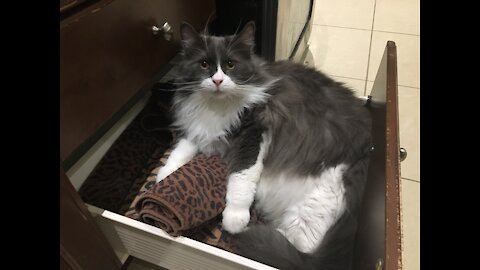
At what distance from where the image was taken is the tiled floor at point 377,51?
1498mm

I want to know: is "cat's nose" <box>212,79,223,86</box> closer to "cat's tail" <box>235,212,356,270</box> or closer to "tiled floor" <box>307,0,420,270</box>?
"cat's tail" <box>235,212,356,270</box>

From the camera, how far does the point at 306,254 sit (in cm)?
92

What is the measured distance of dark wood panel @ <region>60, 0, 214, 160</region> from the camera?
0.72 m

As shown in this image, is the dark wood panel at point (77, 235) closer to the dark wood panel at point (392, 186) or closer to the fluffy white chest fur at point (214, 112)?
the fluffy white chest fur at point (214, 112)

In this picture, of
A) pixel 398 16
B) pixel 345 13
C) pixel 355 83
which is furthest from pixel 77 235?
pixel 398 16

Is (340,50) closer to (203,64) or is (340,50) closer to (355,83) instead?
(355,83)

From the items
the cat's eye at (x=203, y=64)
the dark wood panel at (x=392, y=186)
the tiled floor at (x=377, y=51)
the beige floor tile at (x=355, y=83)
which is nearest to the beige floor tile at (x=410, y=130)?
the tiled floor at (x=377, y=51)

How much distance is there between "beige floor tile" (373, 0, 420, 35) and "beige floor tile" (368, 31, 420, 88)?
9cm

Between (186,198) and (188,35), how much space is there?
19.4 inches

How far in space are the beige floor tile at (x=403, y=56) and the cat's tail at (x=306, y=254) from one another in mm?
1282

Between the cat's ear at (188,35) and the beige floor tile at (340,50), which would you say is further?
the beige floor tile at (340,50)

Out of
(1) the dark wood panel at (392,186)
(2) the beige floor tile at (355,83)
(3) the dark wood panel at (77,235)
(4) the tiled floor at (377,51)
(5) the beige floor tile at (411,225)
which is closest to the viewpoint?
(1) the dark wood panel at (392,186)
